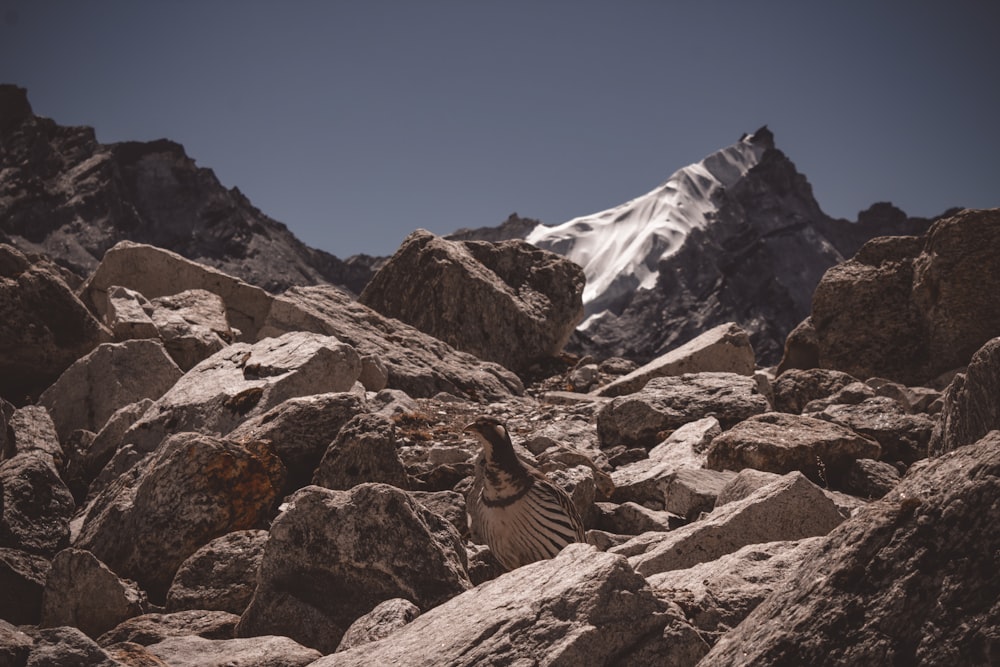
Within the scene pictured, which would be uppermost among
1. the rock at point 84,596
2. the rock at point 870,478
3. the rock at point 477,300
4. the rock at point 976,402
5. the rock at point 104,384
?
the rock at point 477,300

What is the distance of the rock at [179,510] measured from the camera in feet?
20.3

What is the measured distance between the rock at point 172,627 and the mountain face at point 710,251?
54186 mm

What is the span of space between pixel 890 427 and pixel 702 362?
410 cm

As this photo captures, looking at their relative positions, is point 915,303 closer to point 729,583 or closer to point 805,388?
point 805,388

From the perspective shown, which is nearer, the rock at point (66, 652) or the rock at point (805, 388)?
the rock at point (66, 652)

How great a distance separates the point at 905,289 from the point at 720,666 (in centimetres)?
1093

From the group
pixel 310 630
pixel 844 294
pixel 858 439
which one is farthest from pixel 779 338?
pixel 310 630

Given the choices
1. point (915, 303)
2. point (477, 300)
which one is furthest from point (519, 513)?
point (477, 300)

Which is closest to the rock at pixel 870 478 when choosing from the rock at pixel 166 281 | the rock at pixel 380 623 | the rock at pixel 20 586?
the rock at pixel 380 623

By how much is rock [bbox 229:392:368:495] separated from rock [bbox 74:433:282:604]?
0.37 m

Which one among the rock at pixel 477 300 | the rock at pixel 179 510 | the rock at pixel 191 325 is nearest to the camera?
the rock at pixel 179 510

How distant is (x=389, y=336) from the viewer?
13391 millimetres

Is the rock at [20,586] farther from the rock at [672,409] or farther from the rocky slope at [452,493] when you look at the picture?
the rock at [672,409]

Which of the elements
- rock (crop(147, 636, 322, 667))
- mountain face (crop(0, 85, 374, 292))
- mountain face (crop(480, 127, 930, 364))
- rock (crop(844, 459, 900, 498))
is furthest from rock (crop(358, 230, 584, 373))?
mountain face (crop(480, 127, 930, 364))
